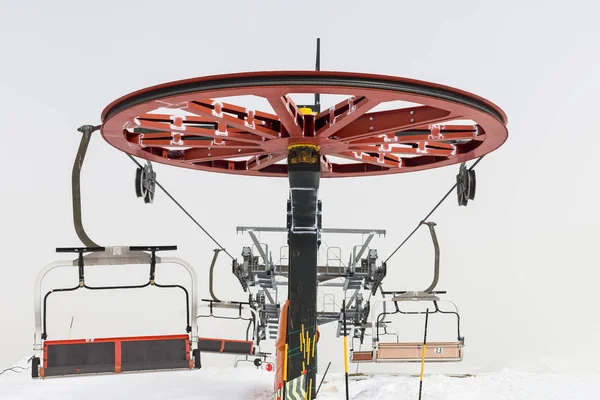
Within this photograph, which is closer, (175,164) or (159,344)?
(159,344)

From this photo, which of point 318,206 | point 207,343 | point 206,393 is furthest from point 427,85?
point 207,343

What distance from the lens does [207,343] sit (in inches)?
621

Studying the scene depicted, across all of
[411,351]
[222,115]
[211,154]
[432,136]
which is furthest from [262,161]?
[411,351]

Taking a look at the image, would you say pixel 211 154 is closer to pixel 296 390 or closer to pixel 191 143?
pixel 191 143

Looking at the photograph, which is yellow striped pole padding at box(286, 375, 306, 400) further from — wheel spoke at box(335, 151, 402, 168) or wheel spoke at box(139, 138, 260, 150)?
wheel spoke at box(335, 151, 402, 168)

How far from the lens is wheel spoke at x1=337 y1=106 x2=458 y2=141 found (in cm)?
904

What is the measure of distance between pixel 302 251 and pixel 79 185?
430 cm

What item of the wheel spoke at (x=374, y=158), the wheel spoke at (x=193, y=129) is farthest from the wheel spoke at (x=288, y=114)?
the wheel spoke at (x=374, y=158)

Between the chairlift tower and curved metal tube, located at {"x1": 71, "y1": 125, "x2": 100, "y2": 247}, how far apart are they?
535 mm

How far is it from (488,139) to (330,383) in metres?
7.89

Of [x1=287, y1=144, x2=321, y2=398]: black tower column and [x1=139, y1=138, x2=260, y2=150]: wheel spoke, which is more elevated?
[x1=139, y1=138, x2=260, y2=150]: wheel spoke

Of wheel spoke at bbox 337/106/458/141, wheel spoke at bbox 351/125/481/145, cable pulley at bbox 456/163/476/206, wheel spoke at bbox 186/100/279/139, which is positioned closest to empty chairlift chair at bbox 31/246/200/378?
wheel spoke at bbox 186/100/279/139

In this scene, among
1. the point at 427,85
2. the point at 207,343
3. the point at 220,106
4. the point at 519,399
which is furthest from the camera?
the point at 207,343

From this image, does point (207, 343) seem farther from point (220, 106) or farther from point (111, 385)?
point (220, 106)
